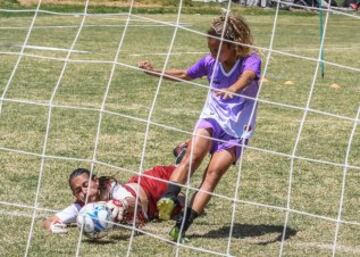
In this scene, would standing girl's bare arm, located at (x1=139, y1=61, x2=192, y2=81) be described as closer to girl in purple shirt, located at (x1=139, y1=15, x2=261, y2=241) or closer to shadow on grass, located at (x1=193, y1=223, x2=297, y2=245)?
girl in purple shirt, located at (x1=139, y1=15, x2=261, y2=241)

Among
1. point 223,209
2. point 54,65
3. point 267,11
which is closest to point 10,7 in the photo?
point 267,11

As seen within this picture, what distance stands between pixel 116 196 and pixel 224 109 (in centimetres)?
81

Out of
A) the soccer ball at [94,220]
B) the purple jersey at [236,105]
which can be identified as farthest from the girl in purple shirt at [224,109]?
the soccer ball at [94,220]

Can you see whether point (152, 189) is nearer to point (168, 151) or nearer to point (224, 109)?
point (224, 109)

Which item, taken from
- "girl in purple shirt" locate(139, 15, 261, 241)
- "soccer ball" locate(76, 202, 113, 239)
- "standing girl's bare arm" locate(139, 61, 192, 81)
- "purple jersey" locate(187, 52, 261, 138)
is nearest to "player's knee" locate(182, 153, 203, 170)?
"girl in purple shirt" locate(139, 15, 261, 241)

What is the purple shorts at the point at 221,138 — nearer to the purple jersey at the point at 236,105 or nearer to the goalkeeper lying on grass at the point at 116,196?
the purple jersey at the point at 236,105

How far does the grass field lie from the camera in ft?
19.1

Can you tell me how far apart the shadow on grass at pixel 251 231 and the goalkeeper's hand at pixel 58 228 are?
738mm

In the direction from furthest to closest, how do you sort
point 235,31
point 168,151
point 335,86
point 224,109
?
point 335,86
point 168,151
point 224,109
point 235,31

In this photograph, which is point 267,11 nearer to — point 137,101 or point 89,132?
point 137,101

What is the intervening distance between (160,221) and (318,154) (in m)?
2.77

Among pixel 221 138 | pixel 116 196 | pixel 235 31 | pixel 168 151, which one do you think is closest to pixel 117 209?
Answer: pixel 116 196

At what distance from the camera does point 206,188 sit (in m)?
6.03

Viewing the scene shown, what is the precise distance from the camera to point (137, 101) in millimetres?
11336
